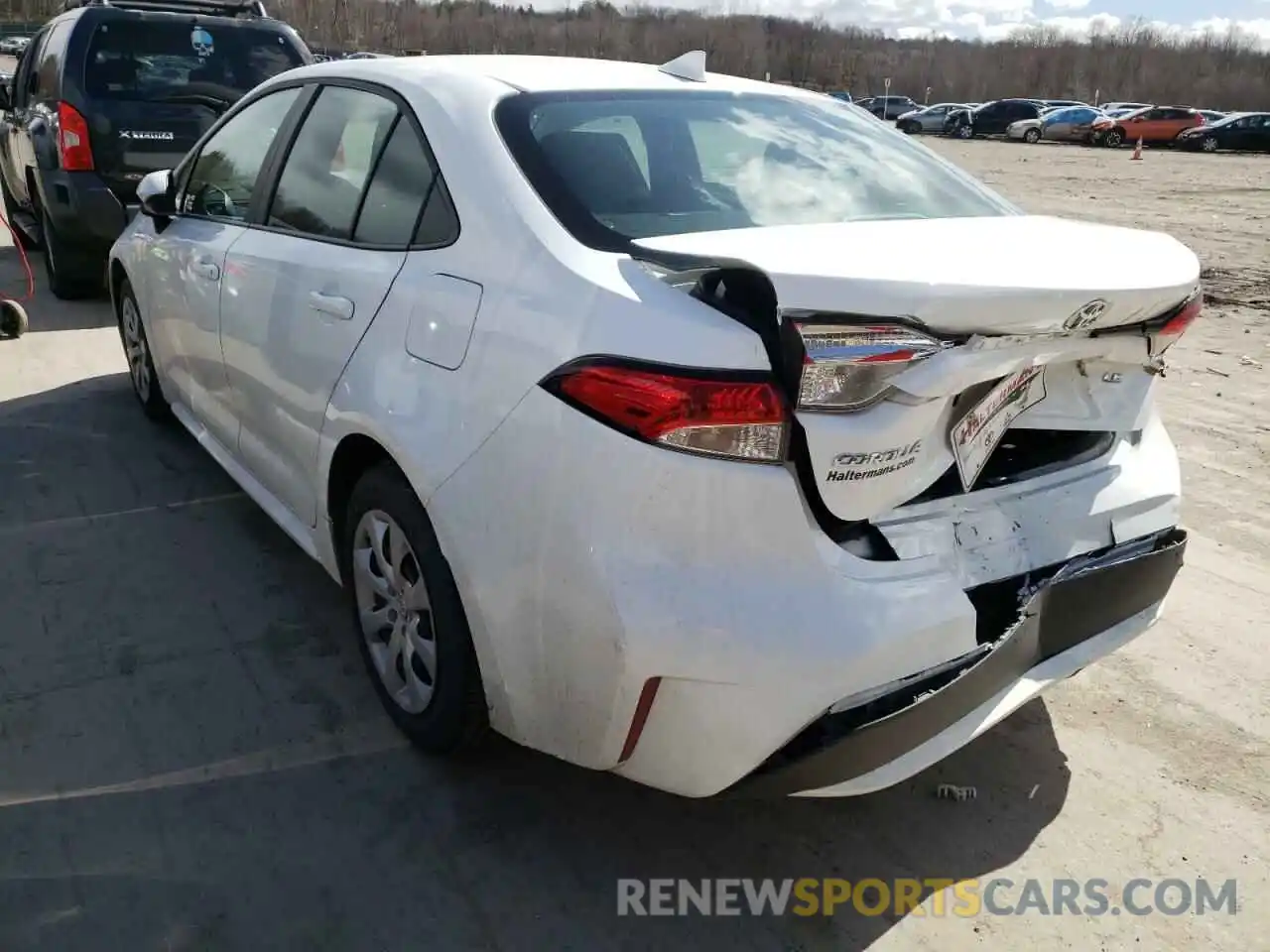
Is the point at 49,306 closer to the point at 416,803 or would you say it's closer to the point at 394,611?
the point at 394,611

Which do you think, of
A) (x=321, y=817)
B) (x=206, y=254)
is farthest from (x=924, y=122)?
(x=321, y=817)

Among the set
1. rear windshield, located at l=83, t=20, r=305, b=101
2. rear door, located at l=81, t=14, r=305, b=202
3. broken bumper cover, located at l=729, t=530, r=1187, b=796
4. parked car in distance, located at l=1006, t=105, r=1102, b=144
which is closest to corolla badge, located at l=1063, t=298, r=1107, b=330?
broken bumper cover, located at l=729, t=530, r=1187, b=796

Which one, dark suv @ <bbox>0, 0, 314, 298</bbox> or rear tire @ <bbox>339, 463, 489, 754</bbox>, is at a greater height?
dark suv @ <bbox>0, 0, 314, 298</bbox>

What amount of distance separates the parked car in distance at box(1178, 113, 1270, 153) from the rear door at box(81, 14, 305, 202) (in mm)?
34163

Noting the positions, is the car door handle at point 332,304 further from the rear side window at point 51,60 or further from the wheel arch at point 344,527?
the rear side window at point 51,60

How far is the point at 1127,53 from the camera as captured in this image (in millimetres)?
96688

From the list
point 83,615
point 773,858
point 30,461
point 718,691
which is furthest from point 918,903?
point 30,461

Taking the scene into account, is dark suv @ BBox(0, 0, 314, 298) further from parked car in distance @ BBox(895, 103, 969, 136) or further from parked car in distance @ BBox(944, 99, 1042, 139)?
parked car in distance @ BBox(895, 103, 969, 136)

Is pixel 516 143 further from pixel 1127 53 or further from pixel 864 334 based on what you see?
pixel 1127 53

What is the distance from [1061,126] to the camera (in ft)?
120

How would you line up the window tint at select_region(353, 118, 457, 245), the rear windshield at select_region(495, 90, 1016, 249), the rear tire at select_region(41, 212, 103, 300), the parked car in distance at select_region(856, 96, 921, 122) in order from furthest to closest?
1. the parked car in distance at select_region(856, 96, 921, 122)
2. the rear tire at select_region(41, 212, 103, 300)
3. the window tint at select_region(353, 118, 457, 245)
4. the rear windshield at select_region(495, 90, 1016, 249)

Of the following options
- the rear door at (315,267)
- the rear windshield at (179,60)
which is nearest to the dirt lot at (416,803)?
the rear door at (315,267)

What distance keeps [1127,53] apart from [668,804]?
366 feet

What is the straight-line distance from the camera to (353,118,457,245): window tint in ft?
8.32
